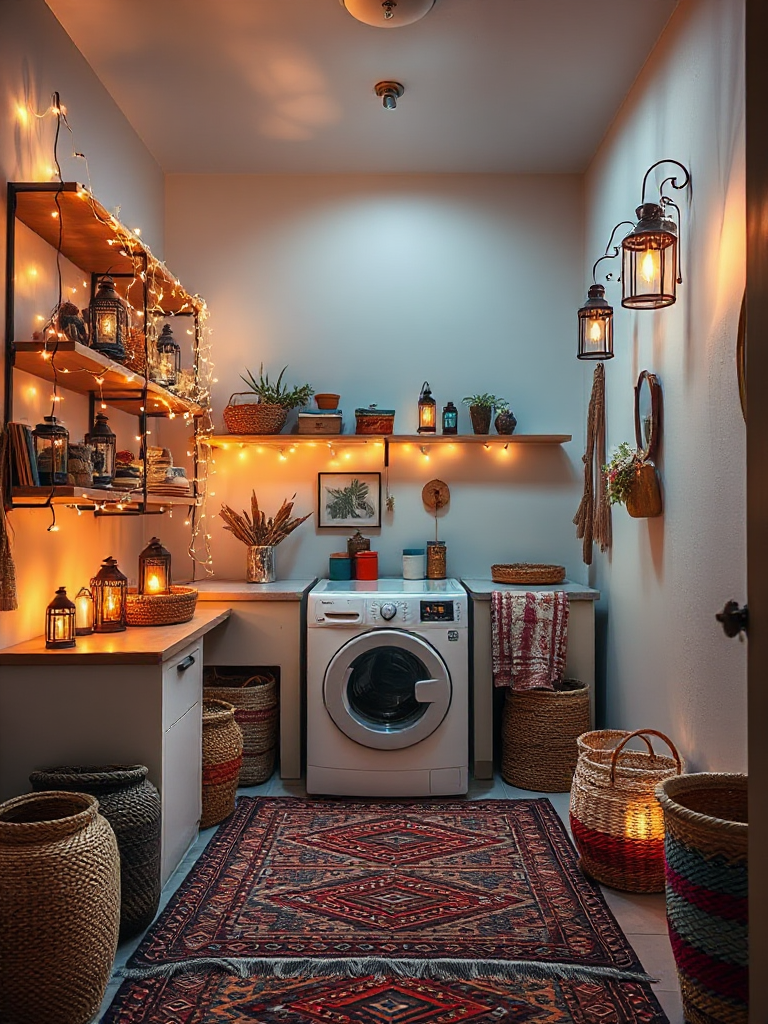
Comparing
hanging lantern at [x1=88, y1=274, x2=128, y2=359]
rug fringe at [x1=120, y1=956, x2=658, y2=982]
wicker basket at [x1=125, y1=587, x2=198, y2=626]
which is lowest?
rug fringe at [x1=120, y1=956, x2=658, y2=982]

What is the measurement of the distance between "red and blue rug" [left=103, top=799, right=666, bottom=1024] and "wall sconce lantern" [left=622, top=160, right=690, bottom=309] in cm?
185

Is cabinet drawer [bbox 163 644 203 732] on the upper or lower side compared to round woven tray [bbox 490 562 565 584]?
lower

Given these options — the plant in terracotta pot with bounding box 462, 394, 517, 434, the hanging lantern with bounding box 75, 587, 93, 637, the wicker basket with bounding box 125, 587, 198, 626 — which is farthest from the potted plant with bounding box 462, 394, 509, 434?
the hanging lantern with bounding box 75, 587, 93, 637

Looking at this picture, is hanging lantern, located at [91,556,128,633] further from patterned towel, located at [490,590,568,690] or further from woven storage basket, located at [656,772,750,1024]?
woven storage basket, located at [656,772,750,1024]

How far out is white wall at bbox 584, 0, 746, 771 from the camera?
2350 millimetres

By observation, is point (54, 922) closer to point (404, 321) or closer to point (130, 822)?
point (130, 822)

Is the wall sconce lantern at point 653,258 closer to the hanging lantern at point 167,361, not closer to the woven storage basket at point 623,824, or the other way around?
the woven storage basket at point 623,824

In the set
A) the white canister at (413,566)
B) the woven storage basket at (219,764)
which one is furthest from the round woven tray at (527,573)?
the woven storage basket at (219,764)

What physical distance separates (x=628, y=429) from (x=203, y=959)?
2.47 m

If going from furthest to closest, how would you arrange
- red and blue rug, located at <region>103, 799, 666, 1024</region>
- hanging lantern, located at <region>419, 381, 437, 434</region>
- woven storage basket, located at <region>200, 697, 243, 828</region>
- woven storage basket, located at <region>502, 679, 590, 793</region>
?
hanging lantern, located at <region>419, 381, 437, 434</region> < woven storage basket, located at <region>502, 679, 590, 793</region> < woven storage basket, located at <region>200, 697, 243, 828</region> < red and blue rug, located at <region>103, 799, 666, 1024</region>

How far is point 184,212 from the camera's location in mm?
4305

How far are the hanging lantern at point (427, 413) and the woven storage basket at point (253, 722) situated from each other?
1.43 metres

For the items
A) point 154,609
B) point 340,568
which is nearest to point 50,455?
point 154,609

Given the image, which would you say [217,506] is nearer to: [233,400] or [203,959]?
[233,400]
